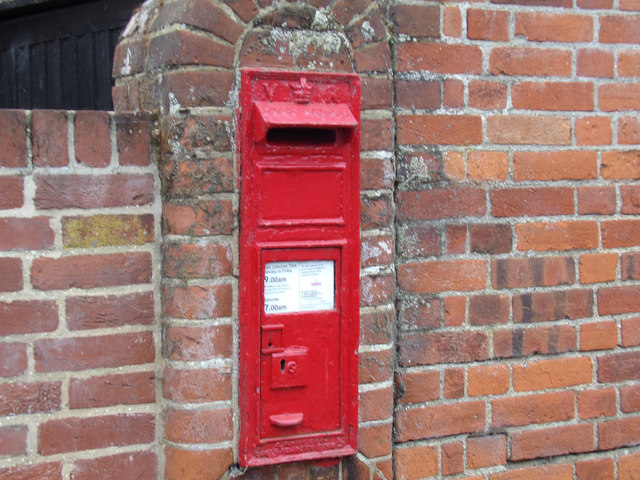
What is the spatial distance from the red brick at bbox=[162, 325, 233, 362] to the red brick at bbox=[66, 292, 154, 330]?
3.8 inches

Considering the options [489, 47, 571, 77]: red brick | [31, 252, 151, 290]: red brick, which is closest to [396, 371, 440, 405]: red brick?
[31, 252, 151, 290]: red brick

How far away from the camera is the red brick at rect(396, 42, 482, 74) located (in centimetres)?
171

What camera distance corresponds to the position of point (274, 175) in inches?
57.7

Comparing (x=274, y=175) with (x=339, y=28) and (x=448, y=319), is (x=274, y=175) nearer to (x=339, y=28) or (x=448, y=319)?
(x=339, y=28)

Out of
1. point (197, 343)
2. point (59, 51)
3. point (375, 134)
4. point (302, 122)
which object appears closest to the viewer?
point (302, 122)

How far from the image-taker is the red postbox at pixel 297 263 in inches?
57.7

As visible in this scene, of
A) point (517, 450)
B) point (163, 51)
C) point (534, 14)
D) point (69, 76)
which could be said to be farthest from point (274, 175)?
point (69, 76)

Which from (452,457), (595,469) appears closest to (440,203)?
(452,457)

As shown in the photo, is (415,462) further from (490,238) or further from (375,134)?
(375,134)

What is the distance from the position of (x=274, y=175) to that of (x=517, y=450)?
42.2 inches

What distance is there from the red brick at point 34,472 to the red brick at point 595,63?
5.67ft

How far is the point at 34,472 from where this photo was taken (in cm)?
151

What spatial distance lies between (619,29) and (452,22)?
0.53 meters

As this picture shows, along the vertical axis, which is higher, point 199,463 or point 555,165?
point 555,165
